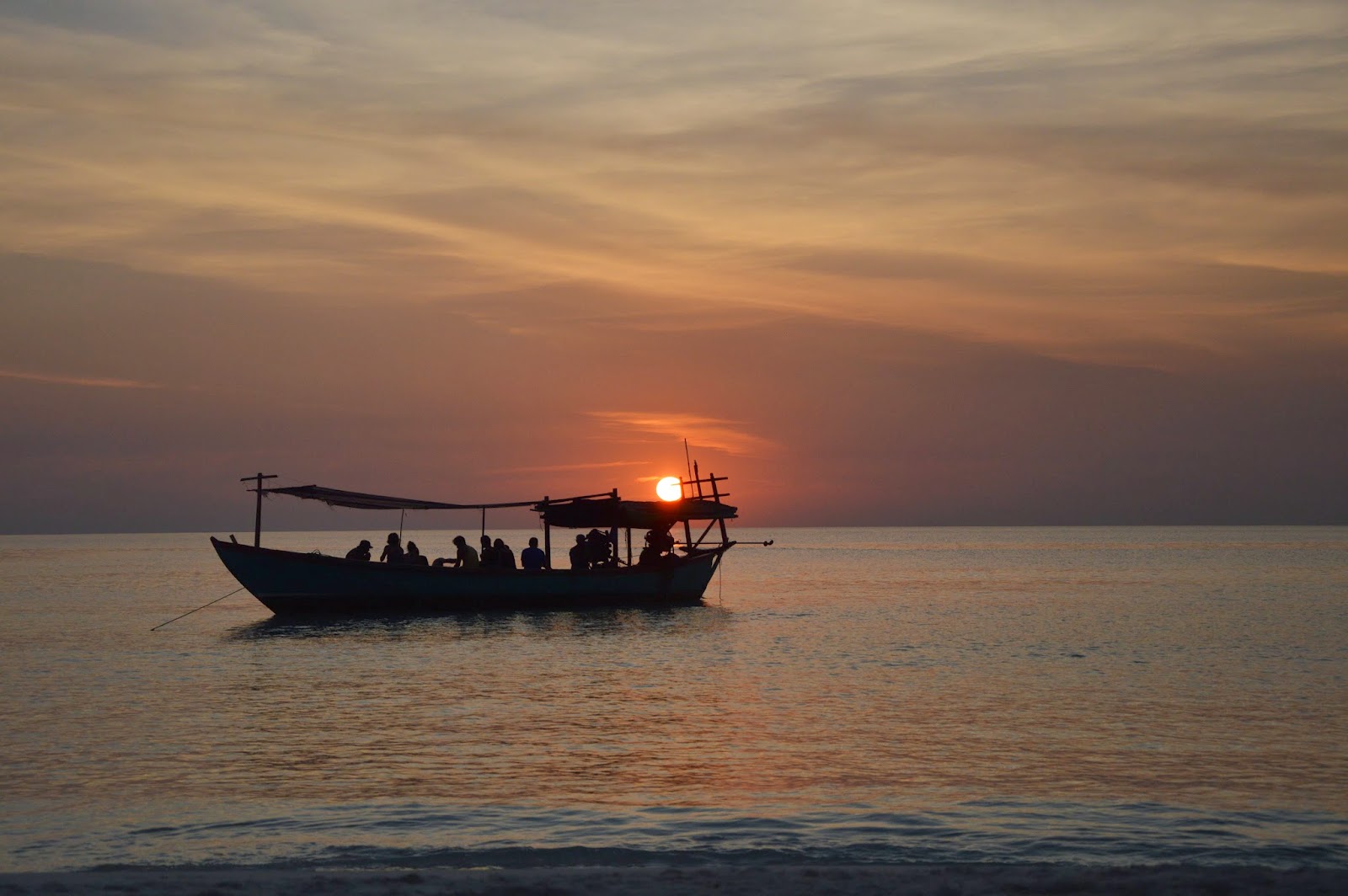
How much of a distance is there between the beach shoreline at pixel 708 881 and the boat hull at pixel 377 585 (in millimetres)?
25500

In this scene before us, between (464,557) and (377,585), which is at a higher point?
(464,557)

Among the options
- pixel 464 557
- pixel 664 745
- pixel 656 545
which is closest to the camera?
pixel 664 745

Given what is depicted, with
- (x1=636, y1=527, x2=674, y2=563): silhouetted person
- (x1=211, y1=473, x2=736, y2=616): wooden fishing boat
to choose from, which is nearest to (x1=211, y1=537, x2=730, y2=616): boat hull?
(x1=211, y1=473, x2=736, y2=616): wooden fishing boat

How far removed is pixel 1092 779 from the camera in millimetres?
14422

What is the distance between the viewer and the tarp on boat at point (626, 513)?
3953 cm

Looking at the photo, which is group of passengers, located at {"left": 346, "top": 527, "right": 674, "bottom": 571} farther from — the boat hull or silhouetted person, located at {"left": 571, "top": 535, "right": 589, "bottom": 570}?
the boat hull

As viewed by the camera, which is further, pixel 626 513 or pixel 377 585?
pixel 626 513

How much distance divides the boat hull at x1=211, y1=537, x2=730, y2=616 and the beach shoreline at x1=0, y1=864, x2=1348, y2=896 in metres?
25.5

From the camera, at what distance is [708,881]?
9.12 m

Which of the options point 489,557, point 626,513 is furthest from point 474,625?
point 626,513

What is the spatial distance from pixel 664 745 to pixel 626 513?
76.8 ft

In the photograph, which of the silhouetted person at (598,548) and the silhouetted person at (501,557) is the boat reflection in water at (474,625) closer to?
the silhouetted person at (501,557)

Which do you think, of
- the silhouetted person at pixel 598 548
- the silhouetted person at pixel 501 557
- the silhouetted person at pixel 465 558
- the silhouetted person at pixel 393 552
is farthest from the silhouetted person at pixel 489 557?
the silhouetted person at pixel 598 548

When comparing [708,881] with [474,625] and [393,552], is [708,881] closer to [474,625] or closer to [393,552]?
[393,552]
